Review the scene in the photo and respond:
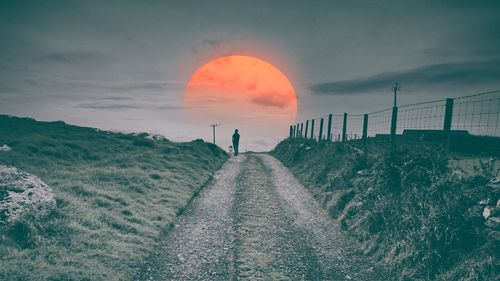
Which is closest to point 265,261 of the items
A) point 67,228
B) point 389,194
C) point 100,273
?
point 100,273

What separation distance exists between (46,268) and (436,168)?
38.2 feet

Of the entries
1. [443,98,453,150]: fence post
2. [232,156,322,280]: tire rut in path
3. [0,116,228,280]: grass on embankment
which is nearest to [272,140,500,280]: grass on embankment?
[443,98,453,150]: fence post

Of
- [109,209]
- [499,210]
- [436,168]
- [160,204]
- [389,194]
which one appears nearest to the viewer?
[499,210]

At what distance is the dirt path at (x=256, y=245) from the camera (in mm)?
7426

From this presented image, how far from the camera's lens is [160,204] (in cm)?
1286

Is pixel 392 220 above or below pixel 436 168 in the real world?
below

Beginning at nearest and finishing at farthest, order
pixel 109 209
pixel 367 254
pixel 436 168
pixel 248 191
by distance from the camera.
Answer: pixel 367 254 → pixel 436 168 → pixel 109 209 → pixel 248 191

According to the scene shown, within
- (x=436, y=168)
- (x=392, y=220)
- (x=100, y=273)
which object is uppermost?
(x=436, y=168)

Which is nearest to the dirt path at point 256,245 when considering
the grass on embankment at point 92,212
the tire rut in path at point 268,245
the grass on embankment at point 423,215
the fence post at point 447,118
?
the tire rut in path at point 268,245

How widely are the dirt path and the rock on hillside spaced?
4.05 metres

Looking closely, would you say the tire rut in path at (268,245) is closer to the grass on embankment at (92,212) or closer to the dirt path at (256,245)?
the dirt path at (256,245)

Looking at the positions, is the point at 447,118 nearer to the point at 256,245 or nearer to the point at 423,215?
the point at 423,215

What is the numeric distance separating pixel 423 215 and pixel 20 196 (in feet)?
39.7

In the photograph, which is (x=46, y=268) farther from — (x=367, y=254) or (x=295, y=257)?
(x=367, y=254)
